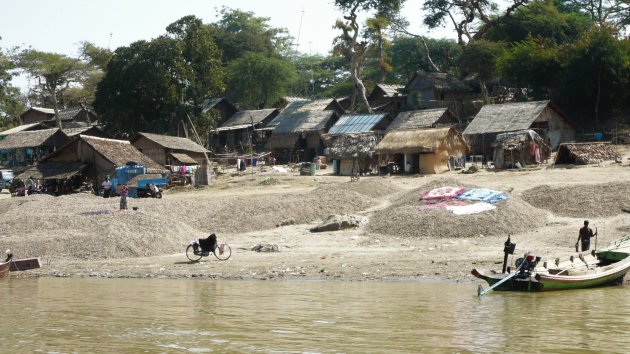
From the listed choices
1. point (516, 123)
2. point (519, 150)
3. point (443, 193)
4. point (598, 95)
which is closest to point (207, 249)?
point (443, 193)

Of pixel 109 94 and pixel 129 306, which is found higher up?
pixel 109 94

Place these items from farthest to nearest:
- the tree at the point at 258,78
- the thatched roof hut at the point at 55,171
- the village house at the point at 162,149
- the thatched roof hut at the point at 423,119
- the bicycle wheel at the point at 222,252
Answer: the tree at the point at 258,78, the thatched roof hut at the point at 423,119, the village house at the point at 162,149, the thatched roof hut at the point at 55,171, the bicycle wheel at the point at 222,252

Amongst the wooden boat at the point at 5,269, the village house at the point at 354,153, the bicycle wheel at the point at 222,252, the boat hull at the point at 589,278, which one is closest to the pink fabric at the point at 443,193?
the bicycle wheel at the point at 222,252

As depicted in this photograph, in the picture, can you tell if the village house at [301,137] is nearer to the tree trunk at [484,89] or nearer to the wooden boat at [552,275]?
the tree trunk at [484,89]

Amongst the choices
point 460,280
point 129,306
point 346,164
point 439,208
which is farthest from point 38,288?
point 346,164

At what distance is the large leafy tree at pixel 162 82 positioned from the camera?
59.2 meters

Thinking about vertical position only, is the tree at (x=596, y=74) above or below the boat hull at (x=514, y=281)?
above

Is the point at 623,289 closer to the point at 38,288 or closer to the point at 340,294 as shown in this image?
the point at 340,294

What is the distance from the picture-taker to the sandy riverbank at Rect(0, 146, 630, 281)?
24.1 metres

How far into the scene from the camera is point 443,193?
3028cm

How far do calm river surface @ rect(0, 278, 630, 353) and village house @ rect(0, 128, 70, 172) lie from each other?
137ft

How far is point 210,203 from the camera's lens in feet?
118

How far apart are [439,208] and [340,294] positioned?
10.3 metres

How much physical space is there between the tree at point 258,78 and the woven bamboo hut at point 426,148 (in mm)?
29283
